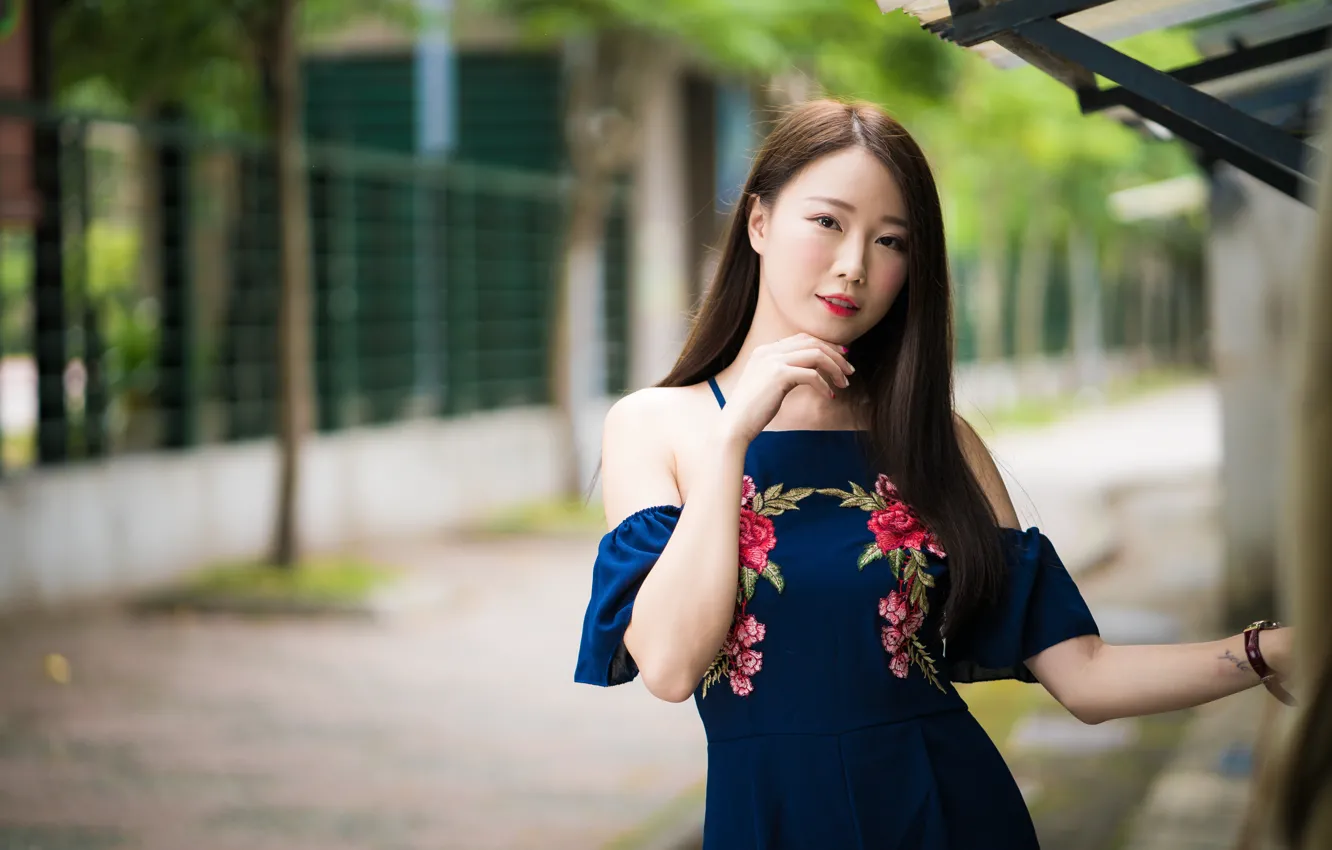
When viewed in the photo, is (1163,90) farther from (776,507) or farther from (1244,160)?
(776,507)

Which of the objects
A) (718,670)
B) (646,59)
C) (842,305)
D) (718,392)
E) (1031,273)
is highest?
(646,59)

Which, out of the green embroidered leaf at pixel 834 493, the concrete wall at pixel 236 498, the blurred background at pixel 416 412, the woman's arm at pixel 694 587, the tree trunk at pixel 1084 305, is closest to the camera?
the woman's arm at pixel 694 587

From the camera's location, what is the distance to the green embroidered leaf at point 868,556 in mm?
2205

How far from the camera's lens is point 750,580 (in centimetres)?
220

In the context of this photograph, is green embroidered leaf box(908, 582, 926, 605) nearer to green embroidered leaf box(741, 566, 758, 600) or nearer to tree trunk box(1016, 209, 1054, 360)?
green embroidered leaf box(741, 566, 758, 600)

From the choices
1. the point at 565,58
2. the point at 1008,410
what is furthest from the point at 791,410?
the point at 1008,410

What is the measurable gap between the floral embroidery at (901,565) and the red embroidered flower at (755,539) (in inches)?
4.0

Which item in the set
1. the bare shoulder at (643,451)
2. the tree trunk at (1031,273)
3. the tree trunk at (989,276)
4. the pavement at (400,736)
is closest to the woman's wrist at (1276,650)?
the bare shoulder at (643,451)

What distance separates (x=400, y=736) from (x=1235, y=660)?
590 cm

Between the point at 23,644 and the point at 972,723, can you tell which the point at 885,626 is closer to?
the point at 972,723

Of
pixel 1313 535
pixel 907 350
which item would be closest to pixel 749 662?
pixel 907 350

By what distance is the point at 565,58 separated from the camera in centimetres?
1756

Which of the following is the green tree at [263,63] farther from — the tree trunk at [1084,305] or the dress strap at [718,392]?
the tree trunk at [1084,305]

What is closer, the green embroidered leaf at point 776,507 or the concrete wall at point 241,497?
the green embroidered leaf at point 776,507
